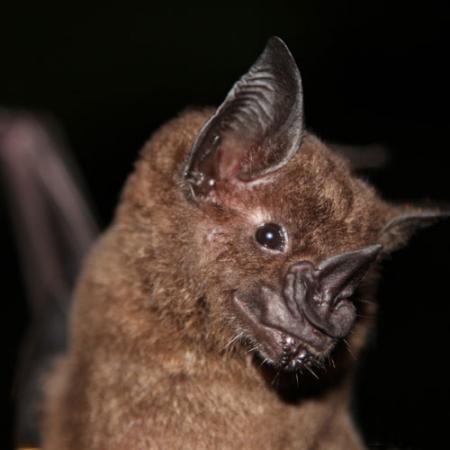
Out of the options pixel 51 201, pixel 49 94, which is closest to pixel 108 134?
pixel 49 94

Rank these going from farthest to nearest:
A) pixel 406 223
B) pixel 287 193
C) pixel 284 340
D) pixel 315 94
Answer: pixel 315 94 < pixel 406 223 < pixel 287 193 < pixel 284 340

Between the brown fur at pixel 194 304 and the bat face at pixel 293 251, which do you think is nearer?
the bat face at pixel 293 251

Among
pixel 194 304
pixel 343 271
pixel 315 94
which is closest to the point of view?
pixel 343 271

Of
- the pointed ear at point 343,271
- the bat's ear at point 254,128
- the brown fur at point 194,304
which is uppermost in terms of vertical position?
the bat's ear at point 254,128

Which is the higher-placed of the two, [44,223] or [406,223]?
[406,223]

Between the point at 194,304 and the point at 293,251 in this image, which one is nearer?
the point at 293,251

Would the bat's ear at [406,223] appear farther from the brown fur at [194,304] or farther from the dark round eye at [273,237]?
the dark round eye at [273,237]

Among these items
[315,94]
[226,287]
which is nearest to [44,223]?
[315,94]

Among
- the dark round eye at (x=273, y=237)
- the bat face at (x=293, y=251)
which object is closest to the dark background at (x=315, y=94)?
the bat face at (x=293, y=251)

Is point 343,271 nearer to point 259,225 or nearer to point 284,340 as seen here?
point 284,340
